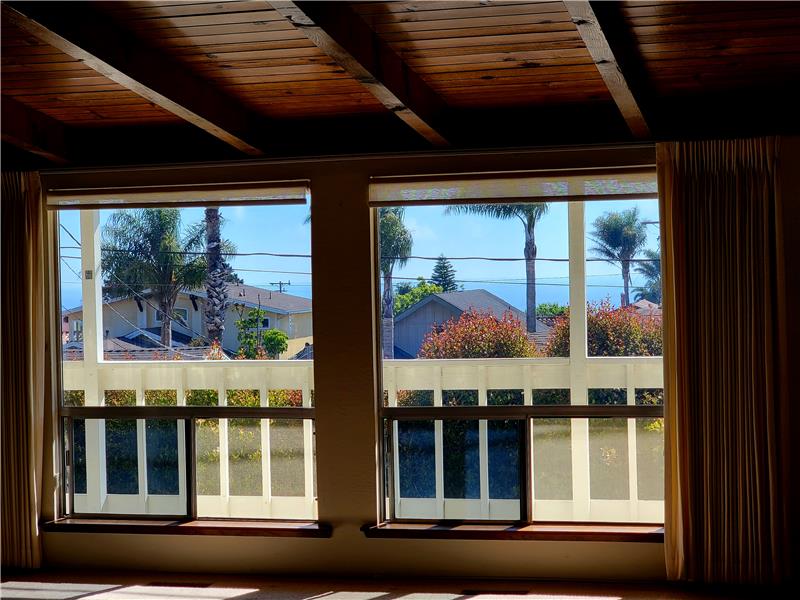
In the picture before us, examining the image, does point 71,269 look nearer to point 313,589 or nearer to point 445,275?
point 445,275

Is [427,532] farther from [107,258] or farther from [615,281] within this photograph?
[107,258]

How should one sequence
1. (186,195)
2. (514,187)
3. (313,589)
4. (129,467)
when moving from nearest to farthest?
1. (313,589)
2. (514,187)
3. (186,195)
4. (129,467)

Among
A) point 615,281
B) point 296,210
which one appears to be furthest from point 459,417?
point 296,210

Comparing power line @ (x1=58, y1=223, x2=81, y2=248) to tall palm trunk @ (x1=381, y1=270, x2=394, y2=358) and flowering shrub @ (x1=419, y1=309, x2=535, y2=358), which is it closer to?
tall palm trunk @ (x1=381, y1=270, x2=394, y2=358)

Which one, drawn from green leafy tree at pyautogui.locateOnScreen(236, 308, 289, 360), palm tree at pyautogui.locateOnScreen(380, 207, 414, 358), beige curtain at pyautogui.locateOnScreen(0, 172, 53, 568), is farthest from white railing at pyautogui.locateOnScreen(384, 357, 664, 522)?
beige curtain at pyautogui.locateOnScreen(0, 172, 53, 568)

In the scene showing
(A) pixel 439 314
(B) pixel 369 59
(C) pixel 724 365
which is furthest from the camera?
(A) pixel 439 314

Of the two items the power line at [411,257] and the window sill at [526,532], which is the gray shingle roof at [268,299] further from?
the window sill at [526,532]

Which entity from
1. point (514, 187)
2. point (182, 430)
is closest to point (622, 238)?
point (514, 187)
